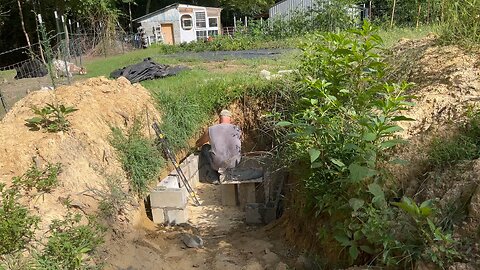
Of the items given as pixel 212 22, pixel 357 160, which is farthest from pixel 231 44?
pixel 357 160

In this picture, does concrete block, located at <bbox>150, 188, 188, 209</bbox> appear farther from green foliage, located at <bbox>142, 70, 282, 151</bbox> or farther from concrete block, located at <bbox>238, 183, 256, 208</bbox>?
green foliage, located at <bbox>142, 70, 282, 151</bbox>

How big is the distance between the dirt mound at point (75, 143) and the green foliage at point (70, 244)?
18 cm

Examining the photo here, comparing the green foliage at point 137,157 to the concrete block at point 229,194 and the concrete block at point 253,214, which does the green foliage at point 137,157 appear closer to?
the concrete block at point 229,194

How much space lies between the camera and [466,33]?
162 inches

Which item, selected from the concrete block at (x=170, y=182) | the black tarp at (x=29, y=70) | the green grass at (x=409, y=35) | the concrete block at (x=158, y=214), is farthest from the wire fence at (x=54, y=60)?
the green grass at (x=409, y=35)

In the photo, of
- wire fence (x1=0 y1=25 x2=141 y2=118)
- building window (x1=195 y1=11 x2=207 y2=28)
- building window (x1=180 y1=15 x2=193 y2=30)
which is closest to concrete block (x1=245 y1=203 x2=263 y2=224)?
wire fence (x1=0 y1=25 x2=141 y2=118)

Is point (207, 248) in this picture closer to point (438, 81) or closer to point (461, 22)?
point (438, 81)

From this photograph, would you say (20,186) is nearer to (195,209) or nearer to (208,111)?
(195,209)

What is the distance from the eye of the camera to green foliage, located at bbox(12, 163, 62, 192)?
3918 millimetres

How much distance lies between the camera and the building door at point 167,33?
76.7 feet

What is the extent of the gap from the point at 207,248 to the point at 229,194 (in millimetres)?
1426

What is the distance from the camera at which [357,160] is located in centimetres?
280

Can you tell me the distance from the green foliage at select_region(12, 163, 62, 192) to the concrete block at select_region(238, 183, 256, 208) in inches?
109

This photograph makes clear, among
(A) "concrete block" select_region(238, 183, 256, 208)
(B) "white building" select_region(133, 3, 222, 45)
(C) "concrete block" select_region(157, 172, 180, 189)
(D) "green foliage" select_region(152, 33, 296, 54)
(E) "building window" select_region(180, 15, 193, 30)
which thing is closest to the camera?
Answer: (C) "concrete block" select_region(157, 172, 180, 189)
